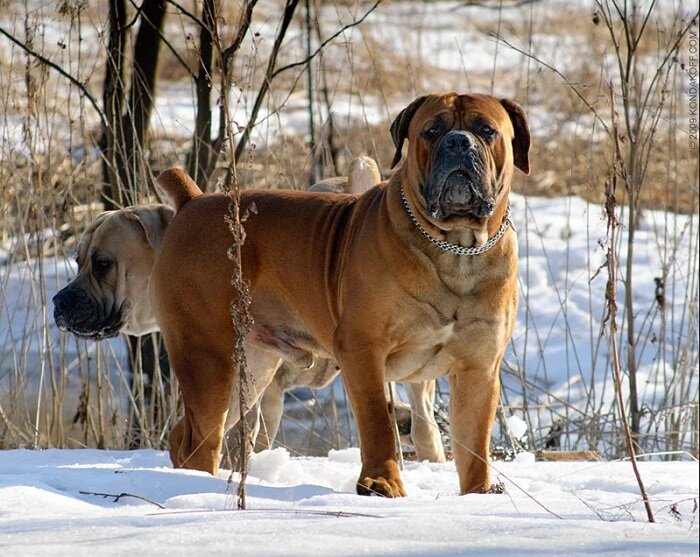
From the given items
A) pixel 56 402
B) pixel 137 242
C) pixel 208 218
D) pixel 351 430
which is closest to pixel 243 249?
pixel 208 218

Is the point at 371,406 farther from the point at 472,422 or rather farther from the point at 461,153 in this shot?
the point at 461,153

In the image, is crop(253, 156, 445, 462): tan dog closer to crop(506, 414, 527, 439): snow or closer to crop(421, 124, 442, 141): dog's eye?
crop(506, 414, 527, 439): snow

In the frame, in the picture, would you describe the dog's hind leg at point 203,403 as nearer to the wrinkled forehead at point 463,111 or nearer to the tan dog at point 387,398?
→ the tan dog at point 387,398

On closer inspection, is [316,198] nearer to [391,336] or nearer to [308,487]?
[391,336]

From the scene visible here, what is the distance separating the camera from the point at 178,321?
14.5ft

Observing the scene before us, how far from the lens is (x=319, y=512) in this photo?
9.53 feet

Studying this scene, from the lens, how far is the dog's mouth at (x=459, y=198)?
362 centimetres

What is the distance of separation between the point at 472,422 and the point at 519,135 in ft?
3.03

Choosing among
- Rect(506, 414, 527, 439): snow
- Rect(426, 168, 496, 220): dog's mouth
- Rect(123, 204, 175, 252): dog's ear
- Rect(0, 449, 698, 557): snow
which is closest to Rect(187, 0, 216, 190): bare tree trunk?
Rect(123, 204, 175, 252): dog's ear

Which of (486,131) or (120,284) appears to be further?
(120,284)

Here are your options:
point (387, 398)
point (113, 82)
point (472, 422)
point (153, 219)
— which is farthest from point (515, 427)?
point (113, 82)

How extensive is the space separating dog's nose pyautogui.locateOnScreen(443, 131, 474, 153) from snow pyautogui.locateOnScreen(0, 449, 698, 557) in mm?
944

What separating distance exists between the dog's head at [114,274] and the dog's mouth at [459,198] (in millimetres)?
1575

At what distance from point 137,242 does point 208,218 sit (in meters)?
0.59
